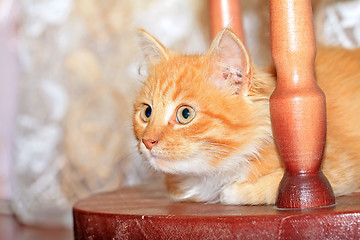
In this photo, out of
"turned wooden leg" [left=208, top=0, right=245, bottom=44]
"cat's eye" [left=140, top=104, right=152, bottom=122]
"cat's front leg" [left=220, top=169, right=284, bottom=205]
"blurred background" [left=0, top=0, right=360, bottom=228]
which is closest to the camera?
"cat's front leg" [left=220, top=169, right=284, bottom=205]

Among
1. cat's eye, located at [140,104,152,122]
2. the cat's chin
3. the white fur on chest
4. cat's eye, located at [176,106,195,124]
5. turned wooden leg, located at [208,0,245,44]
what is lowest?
the white fur on chest

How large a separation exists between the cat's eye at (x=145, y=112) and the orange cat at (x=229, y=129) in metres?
0.06

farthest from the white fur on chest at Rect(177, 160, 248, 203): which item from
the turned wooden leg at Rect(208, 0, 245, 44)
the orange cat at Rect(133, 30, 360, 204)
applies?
the turned wooden leg at Rect(208, 0, 245, 44)

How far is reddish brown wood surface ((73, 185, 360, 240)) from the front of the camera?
843 millimetres

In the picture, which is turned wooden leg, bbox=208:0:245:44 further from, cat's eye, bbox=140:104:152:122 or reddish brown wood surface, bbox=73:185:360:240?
reddish brown wood surface, bbox=73:185:360:240

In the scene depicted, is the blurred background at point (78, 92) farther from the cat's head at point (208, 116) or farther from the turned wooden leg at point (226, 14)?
the cat's head at point (208, 116)

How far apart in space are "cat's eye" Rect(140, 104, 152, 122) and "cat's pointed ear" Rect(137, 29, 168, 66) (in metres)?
0.14

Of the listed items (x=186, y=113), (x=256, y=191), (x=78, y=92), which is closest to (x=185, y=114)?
(x=186, y=113)

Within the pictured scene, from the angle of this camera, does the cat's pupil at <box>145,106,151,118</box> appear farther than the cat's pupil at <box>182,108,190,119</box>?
Yes

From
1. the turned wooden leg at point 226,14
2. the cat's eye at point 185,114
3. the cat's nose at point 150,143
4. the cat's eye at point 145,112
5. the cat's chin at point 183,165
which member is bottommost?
the cat's chin at point 183,165

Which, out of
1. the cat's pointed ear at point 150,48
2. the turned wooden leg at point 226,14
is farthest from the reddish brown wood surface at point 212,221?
the turned wooden leg at point 226,14

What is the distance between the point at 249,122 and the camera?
1064mm

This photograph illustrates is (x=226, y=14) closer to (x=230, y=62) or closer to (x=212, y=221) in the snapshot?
(x=230, y=62)

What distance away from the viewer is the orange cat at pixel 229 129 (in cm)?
104
